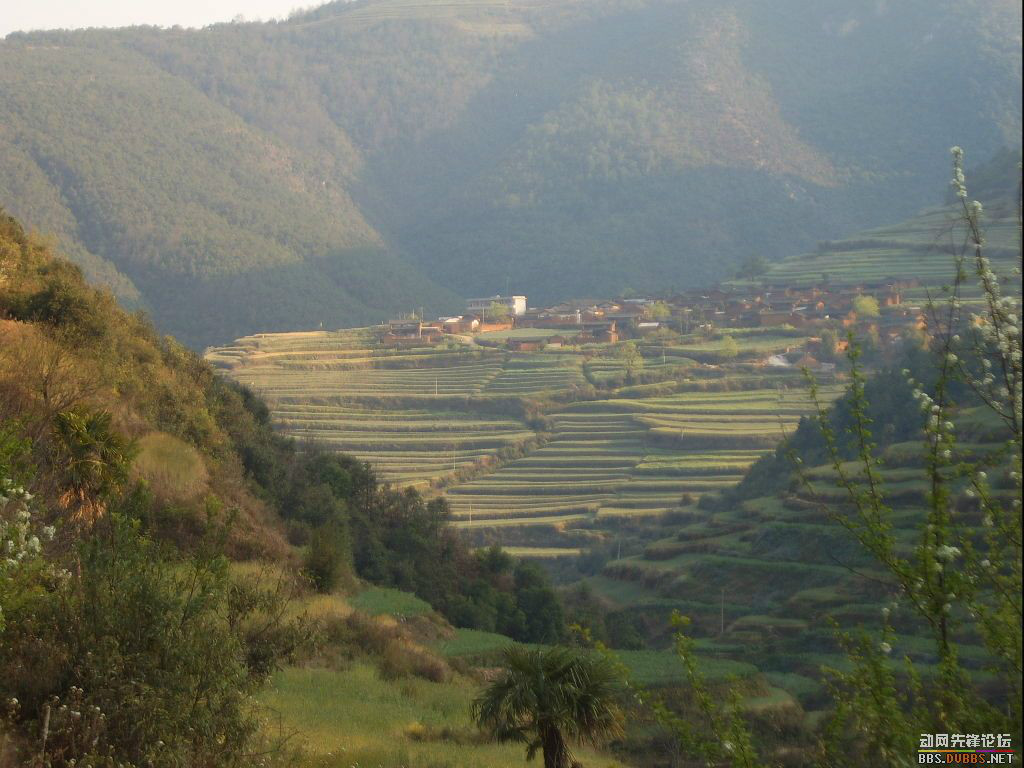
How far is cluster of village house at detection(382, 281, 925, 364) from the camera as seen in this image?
214 ft

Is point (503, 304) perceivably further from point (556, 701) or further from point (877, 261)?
point (556, 701)

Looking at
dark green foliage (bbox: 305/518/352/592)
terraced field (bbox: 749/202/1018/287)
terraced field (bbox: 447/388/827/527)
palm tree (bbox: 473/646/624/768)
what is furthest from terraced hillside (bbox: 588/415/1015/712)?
terraced field (bbox: 749/202/1018/287)

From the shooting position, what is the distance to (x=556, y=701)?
991cm

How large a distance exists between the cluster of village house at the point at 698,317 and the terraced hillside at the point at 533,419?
2.49m

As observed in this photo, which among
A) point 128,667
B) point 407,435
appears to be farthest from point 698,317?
point 128,667

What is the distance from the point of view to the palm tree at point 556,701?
995cm

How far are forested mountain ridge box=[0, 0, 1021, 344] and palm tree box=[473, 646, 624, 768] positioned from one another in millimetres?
78954

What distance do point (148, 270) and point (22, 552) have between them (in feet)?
288

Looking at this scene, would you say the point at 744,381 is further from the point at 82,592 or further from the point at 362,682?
the point at 82,592

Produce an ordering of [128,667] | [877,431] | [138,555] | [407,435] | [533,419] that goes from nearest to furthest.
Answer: [128,667]
[138,555]
[877,431]
[407,435]
[533,419]

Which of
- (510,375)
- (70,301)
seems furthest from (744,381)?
(70,301)

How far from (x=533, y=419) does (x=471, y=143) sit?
117 metres

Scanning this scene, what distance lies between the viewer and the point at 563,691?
32.6 ft

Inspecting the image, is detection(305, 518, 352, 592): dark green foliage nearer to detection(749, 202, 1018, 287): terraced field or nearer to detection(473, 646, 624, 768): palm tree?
detection(473, 646, 624, 768): palm tree
